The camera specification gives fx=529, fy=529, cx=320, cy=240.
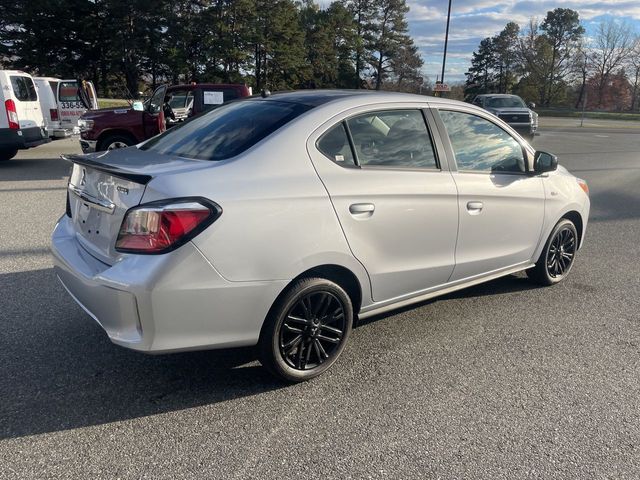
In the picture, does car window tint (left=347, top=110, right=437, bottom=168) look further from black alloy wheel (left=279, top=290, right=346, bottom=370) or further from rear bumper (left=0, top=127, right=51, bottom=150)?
rear bumper (left=0, top=127, right=51, bottom=150)

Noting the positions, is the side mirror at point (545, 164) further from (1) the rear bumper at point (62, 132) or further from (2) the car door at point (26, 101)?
(1) the rear bumper at point (62, 132)

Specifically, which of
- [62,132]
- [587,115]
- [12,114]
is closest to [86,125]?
[12,114]

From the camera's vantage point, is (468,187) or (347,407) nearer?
(347,407)

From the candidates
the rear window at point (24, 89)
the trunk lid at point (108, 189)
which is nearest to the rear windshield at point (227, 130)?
the trunk lid at point (108, 189)

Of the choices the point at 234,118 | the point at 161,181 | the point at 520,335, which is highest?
the point at 234,118

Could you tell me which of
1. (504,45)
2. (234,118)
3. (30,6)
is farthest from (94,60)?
(504,45)

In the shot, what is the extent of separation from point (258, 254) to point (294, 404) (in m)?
0.91

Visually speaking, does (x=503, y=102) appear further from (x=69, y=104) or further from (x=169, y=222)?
(x=169, y=222)

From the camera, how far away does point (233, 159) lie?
9.71 feet

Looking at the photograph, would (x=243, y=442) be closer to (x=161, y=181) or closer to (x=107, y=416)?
(x=107, y=416)

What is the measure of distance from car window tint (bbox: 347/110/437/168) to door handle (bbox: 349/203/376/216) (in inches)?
11.5

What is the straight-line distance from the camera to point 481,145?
13.5 feet

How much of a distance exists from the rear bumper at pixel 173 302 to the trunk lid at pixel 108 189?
0.17 meters

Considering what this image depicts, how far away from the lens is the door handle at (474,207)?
3.85m
